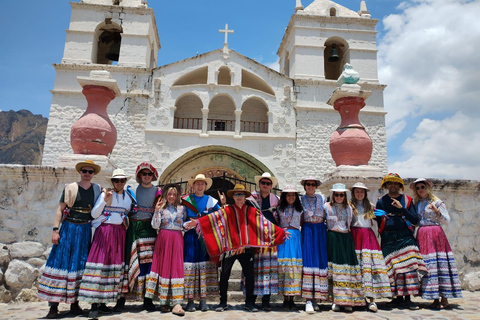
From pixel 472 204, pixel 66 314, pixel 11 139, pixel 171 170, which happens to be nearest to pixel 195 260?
pixel 66 314

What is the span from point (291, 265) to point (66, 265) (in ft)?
7.87

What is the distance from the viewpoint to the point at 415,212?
4.28 m

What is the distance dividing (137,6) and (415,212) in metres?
14.8

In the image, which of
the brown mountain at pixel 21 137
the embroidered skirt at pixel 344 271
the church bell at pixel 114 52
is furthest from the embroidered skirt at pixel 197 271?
the brown mountain at pixel 21 137

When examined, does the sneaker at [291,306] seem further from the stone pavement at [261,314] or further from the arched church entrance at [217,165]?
the arched church entrance at [217,165]

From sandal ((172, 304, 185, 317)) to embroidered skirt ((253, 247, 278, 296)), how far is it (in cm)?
80

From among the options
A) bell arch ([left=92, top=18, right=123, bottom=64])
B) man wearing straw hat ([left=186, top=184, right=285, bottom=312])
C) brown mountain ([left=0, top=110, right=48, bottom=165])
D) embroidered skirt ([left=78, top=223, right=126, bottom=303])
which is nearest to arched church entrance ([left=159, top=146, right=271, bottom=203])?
bell arch ([left=92, top=18, right=123, bottom=64])

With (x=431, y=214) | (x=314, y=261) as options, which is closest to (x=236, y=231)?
A: (x=314, y=261)

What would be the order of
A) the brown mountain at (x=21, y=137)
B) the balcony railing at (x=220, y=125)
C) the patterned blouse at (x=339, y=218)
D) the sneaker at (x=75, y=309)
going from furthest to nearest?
the brown mountain at (x=21, y=137) < the balcony railing at (x=220, y=125) < the patterned blouse at (x=339, y=218) < the sneaker at (x=75, y=309)

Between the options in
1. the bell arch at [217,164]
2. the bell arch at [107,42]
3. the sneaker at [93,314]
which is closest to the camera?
the sneaker at [93,314]

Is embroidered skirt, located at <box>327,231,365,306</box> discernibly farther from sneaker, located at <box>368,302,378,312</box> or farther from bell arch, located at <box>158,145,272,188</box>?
bell arch, located at <box>158,145,272,188</box>

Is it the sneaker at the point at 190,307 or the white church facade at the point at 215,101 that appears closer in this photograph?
the sneaker at the point at 190,307

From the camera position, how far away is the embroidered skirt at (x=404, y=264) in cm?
402

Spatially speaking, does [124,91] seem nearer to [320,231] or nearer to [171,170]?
[171,170]
